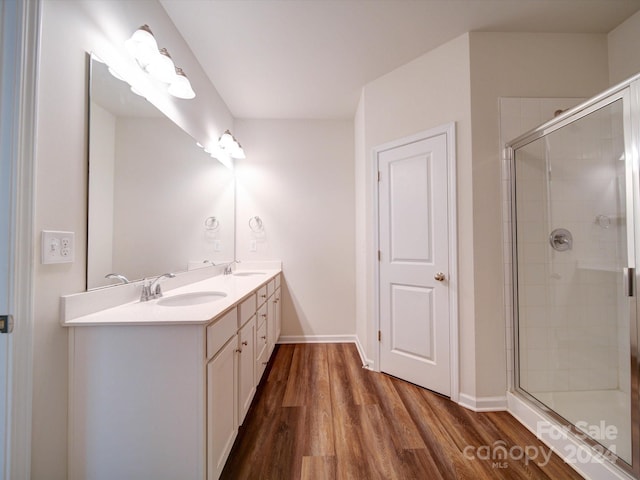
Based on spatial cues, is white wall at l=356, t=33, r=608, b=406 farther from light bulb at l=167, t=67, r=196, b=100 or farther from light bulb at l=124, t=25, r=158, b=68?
light bulb at l=124, t=25, r=158, b=68

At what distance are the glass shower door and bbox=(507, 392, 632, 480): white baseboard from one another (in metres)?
0.10

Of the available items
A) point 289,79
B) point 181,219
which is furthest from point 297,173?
point 181,219

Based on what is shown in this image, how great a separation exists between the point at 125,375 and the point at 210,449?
46 cm

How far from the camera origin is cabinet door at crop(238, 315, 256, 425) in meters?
1.39

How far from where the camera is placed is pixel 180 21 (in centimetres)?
167

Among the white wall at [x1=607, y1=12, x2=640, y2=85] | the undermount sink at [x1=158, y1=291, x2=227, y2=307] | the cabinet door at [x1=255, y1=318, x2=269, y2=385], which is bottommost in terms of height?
the cabinet door at [x1=255, y1=318, x2=269, y2=385]

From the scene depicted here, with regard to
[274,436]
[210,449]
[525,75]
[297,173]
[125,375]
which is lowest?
[274,436]

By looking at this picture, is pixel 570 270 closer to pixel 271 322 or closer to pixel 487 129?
pixel 487 129

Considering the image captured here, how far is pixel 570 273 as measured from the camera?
67.1 inches

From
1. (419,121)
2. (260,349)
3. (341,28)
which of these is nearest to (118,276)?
(260,349)

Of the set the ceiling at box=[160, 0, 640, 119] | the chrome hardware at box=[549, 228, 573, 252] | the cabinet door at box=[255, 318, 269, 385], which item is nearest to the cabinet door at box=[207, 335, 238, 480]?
the cabinet door at box=[255, 318, 269, 385]

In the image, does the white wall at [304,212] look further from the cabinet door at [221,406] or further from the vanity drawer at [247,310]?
the cabinet door at [221,406]

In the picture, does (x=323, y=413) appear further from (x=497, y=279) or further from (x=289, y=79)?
(x=289, y=79)

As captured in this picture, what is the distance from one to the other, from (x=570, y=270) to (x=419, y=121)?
1540 mm
